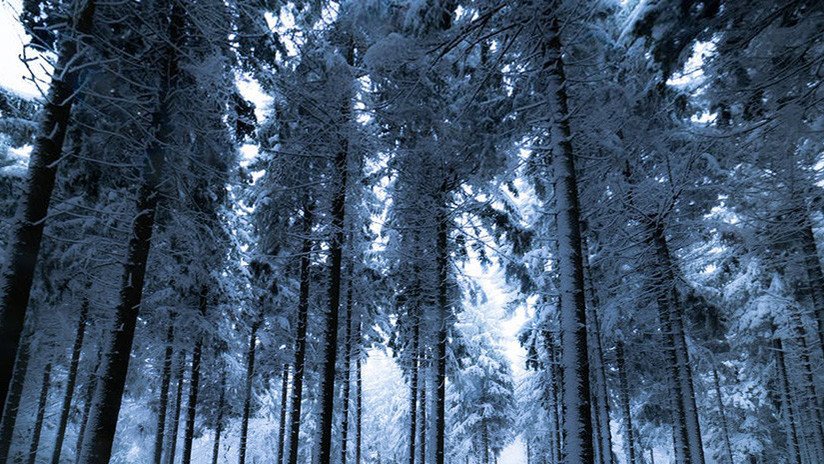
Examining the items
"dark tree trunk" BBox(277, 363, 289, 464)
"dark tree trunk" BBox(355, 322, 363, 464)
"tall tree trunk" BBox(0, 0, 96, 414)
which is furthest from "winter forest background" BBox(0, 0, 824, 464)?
"dark tree trunk" BBox(355, 322, 363, 464)

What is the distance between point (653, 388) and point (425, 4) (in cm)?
2025

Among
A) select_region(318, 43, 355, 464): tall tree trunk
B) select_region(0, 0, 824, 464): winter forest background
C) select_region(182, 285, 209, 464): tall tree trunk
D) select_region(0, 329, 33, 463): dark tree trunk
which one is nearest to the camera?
select_region(0, 0, 824, 464): winter forest background

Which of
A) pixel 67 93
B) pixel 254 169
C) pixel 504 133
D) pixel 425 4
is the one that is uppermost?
pixel 254 169

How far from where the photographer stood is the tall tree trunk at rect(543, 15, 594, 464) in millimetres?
6059

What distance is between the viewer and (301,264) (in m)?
13.9

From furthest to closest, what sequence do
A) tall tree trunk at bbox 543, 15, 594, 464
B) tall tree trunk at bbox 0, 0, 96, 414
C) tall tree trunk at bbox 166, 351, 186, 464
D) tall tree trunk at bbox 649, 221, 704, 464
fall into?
tall tree trunk at bbox 166, 351, 186, 464
tall tree trunk at bbox 649, 221, 704, 464
tall tree trunk at bbox 543, 15, 594, 464
tall tree trunk at bbox 0, 0, 96, 414

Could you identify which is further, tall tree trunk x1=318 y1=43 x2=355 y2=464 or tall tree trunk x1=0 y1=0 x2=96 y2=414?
tall tree trunk x1=318 y1=43 x2=355 y2=464

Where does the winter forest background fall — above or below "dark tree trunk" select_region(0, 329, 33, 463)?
above

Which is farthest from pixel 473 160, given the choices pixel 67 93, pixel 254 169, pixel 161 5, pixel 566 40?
pixel 254 169

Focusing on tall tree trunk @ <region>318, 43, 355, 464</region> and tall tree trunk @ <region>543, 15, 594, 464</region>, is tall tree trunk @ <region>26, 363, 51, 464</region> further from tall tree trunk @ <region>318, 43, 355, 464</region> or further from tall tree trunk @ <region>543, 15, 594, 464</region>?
tall tree trunk @ <region>543, 15, 594, 464</region>

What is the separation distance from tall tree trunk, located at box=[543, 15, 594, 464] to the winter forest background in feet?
0.13

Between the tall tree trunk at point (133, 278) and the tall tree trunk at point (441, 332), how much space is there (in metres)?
6.89

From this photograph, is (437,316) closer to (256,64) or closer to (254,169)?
(256,64)

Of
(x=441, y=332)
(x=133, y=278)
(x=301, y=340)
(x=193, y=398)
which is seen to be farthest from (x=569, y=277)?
(x=193, y=398)
